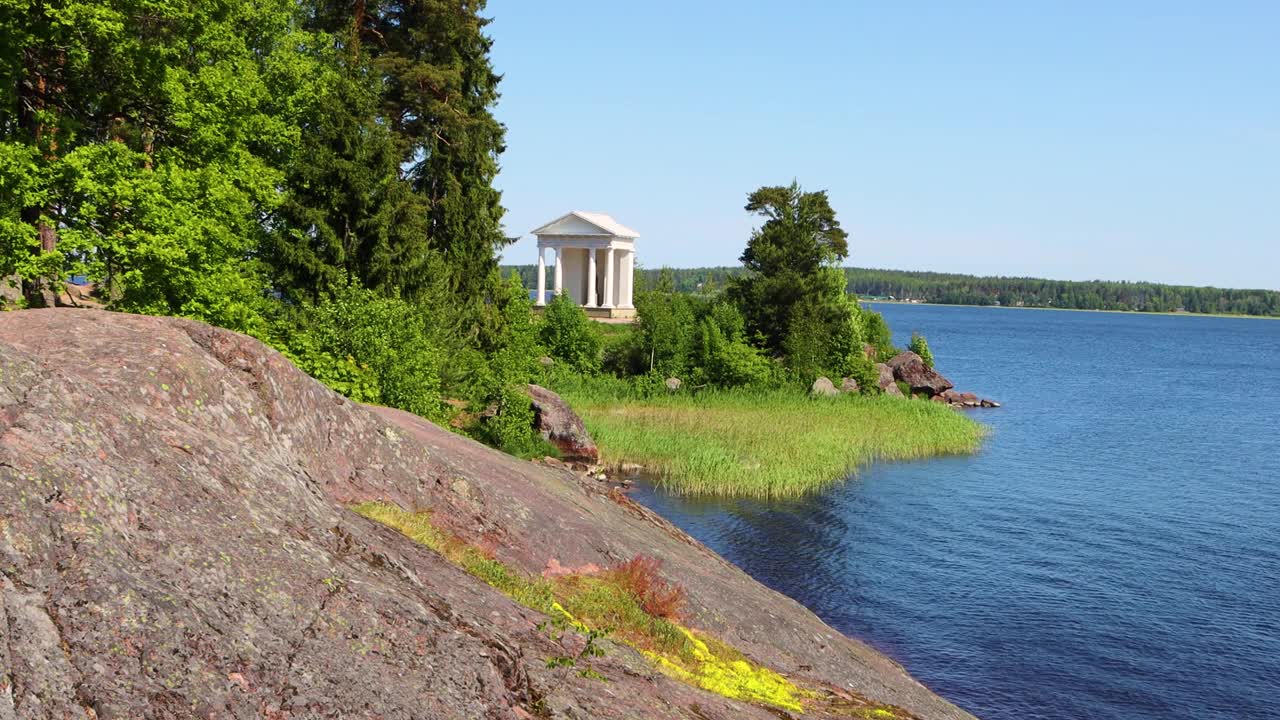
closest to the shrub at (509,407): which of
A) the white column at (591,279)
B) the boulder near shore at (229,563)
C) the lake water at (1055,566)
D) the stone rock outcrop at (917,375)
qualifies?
the lake water at (1055,566)

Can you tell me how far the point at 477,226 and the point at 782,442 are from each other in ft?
52.6

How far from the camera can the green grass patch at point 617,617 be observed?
1252 cm

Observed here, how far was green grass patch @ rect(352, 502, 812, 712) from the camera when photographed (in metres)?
12.5

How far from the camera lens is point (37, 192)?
2478 centimetres

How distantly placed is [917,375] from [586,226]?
30.6 meters

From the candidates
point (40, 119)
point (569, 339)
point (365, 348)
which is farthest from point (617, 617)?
point (569, 339)

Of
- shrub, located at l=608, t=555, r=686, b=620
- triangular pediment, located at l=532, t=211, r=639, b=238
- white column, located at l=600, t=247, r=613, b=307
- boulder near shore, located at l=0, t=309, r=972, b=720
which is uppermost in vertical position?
Result: triangular pediment, located at l=532, t=211, r=639, b=238

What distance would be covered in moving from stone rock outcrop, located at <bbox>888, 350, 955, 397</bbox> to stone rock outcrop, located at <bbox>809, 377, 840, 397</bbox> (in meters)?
11.3

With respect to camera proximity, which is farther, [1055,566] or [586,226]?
[586,226]

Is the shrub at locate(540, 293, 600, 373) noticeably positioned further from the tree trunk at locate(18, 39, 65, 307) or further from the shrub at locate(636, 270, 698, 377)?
the tree trunk at locate(18, 39, 65, 307)

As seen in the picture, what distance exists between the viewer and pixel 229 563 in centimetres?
852

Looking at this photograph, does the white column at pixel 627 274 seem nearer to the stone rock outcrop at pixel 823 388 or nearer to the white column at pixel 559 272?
the white column at pixel 559 272

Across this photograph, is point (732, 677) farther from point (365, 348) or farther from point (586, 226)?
point (586, 226)

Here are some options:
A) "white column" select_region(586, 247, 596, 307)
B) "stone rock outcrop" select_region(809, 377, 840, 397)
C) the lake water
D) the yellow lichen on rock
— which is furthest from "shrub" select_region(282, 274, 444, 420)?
"white column" select_region(586, 247, 596, 307)
